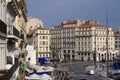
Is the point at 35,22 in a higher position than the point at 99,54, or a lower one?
higher

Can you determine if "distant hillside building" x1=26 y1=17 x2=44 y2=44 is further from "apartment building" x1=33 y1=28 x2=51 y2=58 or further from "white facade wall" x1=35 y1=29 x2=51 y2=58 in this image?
"white facade wall" x1=35 y1=29 x2=51 y2=58

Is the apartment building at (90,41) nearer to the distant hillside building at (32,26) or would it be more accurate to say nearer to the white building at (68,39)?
the white building at (68,39)

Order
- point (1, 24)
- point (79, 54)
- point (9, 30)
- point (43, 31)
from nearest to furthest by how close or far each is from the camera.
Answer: point (1, 24)
point (9, 30)
point (43, 31)
point (79, 54)

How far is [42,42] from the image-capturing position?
538 ft

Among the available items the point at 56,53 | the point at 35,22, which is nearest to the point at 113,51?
the point at 56,53

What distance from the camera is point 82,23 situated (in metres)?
176

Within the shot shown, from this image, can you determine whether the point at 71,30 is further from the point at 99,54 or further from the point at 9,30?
the point at 9,30

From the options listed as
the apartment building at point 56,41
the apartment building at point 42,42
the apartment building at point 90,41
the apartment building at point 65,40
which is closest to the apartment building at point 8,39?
the apartment building at point 42,42

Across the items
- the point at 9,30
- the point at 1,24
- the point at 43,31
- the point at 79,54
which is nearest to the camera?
the point at 1,24

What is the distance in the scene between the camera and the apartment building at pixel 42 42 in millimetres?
161625

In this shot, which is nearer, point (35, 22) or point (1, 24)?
point (1, 24)

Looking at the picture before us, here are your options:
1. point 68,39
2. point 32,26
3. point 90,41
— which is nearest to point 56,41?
point 68,39

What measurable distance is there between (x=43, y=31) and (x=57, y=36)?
20951mm

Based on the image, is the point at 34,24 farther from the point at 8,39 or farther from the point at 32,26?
the point at 8,39
